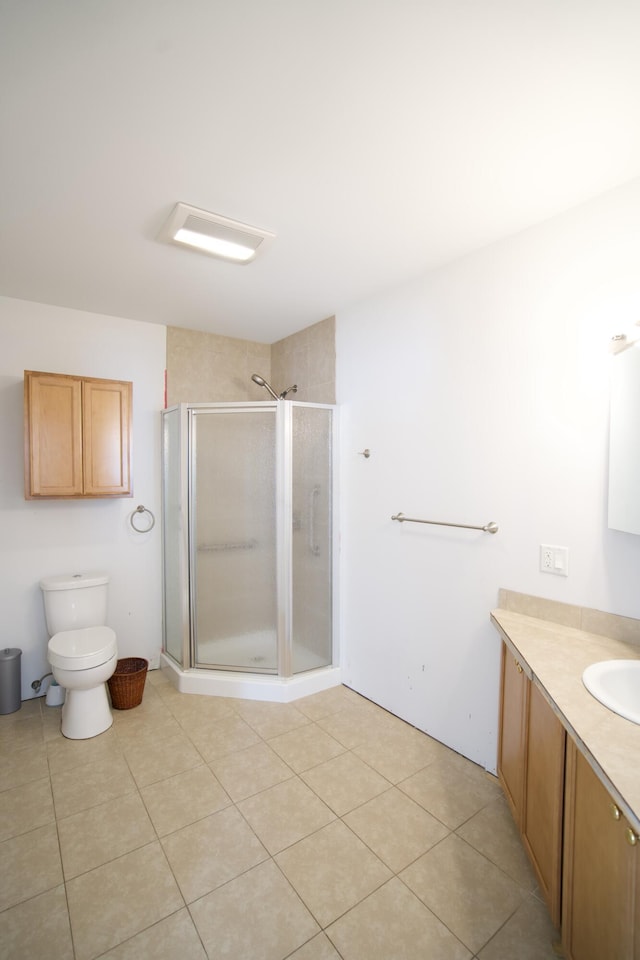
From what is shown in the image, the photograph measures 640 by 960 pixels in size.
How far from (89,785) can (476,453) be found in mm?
2373

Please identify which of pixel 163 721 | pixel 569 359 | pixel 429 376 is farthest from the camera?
pixel 163 721

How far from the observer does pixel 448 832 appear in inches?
68.9

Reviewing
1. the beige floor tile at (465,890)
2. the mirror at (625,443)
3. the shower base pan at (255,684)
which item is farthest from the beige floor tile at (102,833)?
the mirror at (625,443)

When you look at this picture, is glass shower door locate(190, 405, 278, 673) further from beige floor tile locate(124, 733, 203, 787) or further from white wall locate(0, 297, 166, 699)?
beige floor tile locate(124, 733, 203, 787)

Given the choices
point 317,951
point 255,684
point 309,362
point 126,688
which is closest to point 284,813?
point 317,951

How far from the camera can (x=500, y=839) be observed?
1.72 meters

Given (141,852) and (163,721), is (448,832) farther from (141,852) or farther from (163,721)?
(163,721)

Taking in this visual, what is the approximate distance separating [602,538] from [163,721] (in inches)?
97.0

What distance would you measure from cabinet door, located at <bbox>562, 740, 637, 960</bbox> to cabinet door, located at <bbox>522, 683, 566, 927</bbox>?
0.15 ft

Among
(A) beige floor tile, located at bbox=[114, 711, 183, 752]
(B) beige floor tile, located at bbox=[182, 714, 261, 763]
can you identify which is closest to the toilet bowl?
(A) beige floor tile, located at bbox=[114, 711, 183, 752]

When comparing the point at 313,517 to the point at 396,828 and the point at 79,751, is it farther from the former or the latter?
the point at 79,751

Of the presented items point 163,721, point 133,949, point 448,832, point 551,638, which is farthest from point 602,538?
point 163,721

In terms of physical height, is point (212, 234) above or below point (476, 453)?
above

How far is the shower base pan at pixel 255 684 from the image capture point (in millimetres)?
2785
